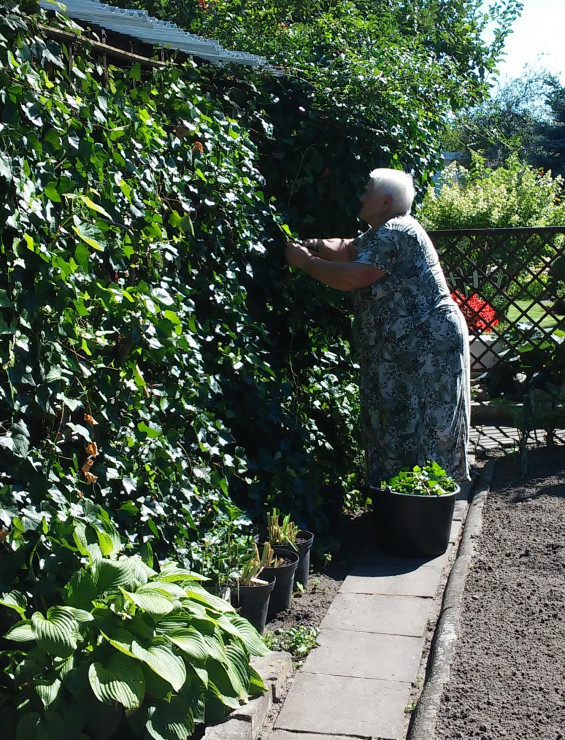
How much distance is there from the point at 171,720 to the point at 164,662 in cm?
18

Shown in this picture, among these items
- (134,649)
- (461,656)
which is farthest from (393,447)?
(134,649)

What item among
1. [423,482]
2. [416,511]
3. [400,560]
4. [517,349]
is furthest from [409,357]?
[517,349]

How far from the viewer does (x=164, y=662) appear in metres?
2.31

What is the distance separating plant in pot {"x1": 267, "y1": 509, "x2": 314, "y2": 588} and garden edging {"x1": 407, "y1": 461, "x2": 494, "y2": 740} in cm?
66

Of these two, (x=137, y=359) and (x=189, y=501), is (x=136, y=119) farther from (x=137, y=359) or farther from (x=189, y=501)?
(x=189, y=501)

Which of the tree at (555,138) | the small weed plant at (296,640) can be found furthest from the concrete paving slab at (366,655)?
the tree at (555,138)

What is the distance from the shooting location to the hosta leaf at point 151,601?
237 centimetres

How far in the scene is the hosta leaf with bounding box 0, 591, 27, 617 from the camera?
7.77 ft

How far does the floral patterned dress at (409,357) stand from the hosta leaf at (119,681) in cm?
256

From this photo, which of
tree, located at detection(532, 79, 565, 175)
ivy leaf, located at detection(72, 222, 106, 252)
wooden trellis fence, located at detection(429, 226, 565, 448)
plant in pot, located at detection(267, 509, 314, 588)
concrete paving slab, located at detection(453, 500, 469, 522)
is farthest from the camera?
tree, located at detection(532, 79, 565, 175)

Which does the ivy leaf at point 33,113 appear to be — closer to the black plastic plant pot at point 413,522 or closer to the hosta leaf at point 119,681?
the hosta leaf at point 119,681

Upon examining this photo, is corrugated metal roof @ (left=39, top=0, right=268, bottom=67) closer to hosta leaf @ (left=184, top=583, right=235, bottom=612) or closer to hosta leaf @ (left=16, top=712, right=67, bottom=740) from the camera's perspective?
hosta leaf @ (left=184, top=583, right=235, bottom=612)

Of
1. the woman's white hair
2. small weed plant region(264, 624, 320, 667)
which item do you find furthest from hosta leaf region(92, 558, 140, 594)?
the woman's white hair

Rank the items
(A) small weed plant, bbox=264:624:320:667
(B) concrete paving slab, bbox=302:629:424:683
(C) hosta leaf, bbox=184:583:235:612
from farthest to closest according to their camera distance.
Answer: (A) small weed plant, bbox=264:624:320:667 < (B) concrete paving slab, bbox=302:629:424:683 < (C) hosta leaf, bbox=184:583:235:612
